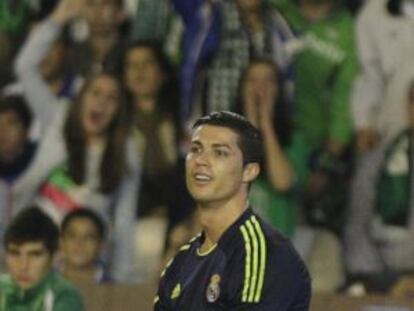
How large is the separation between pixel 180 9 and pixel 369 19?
1.17 m

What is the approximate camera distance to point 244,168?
5125 mm

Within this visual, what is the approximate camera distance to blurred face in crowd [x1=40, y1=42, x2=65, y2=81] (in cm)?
942

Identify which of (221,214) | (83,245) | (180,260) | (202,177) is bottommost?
(180,260)

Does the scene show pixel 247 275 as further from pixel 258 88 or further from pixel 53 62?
pixel 53 62

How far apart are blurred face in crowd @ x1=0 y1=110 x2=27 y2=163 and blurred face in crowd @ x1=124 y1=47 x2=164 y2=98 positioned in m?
0.73

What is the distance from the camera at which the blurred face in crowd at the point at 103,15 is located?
30.5 feet

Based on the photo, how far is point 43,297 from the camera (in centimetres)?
884

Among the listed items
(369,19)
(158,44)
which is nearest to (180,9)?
(158,44)

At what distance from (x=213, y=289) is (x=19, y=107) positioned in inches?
179

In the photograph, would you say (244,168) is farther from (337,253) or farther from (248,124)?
(337,253)

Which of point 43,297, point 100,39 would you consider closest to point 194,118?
point 100,39

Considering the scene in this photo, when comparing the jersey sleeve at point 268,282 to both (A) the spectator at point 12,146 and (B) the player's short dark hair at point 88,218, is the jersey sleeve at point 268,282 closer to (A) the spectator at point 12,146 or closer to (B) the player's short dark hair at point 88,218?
(B) the player's short dark hair at point 88,218

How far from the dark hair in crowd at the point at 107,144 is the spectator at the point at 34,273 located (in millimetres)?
404

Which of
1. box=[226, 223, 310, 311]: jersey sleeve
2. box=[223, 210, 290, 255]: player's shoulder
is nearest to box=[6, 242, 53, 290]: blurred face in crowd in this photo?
box=[223, 210, 290, 255]: player's shoulder
